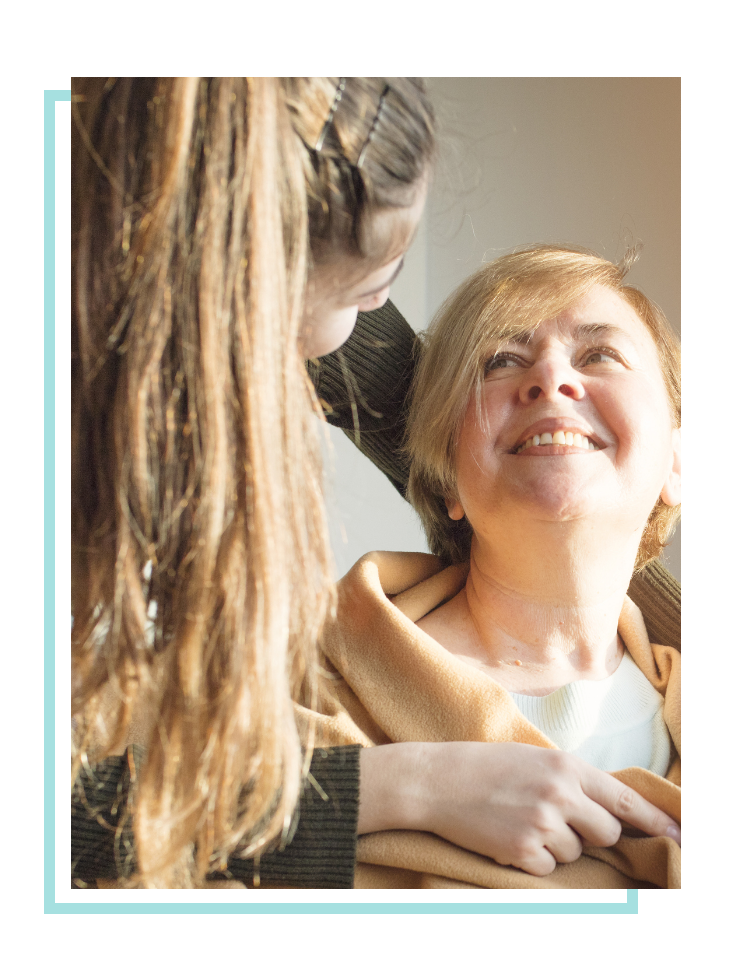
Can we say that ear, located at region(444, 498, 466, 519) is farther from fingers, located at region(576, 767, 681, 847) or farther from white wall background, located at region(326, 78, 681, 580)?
fingers, located at region(576, 767, 681, 847)

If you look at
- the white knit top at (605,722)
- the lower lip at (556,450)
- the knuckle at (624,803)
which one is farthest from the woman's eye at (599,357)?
the knuckle at (624,803)

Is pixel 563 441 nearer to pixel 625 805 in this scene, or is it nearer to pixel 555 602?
pixel 555 602

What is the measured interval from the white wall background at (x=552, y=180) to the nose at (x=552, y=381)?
157mm

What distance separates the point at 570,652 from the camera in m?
1.02

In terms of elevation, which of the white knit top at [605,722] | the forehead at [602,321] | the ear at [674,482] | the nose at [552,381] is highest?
the forehead at [602,321]

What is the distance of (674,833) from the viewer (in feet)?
2.91

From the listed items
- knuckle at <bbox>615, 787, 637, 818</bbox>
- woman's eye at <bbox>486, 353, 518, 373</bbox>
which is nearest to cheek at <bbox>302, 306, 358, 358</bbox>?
woman's eye at <bbox>486, 353, 518, 373</bbox>

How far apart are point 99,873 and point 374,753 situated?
300mm

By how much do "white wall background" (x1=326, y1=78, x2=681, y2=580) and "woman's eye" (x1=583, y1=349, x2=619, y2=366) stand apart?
95 mm

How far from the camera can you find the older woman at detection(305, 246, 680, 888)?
896mm

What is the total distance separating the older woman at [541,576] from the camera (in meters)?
0.90

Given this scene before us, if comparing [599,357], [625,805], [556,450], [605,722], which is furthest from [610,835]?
[599,357]

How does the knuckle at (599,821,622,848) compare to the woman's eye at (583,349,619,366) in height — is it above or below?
below
